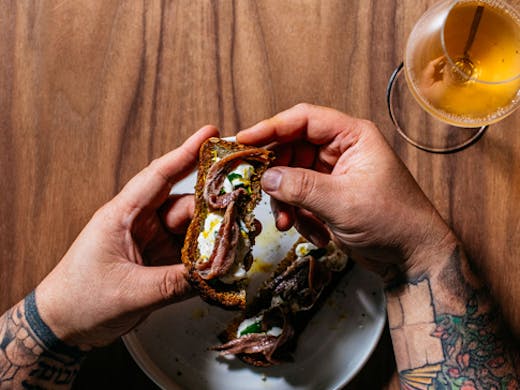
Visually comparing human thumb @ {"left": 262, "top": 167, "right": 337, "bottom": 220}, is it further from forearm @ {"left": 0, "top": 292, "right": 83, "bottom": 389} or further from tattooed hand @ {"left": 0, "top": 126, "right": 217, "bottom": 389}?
forearm @ {"left": 0, "top": 292, "right": 83, "bottom": 389}

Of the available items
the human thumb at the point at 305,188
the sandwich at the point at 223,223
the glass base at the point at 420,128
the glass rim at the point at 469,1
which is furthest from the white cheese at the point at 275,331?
the glass rim at the point at 469,1

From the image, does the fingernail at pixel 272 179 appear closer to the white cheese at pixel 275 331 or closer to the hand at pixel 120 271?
the hand at pixel 120 271

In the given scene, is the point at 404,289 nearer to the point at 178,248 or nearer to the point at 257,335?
the point at 257,335

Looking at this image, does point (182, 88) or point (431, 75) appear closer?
point (431, 75)

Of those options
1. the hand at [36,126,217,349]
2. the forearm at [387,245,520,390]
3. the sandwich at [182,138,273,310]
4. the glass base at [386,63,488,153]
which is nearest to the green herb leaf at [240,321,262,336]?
the sandwich at [182,138,273,310]

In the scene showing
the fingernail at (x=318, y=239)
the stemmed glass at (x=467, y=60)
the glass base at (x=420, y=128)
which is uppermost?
the stemmed glass at (x=467, y=60)

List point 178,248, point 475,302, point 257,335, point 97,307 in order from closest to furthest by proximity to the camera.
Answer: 1. point 97,307
2. point 475,302
3. point 257,335
4. point 178,248

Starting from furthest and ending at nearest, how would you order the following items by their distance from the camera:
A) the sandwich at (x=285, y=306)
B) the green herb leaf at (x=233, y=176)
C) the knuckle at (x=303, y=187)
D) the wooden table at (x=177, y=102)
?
the wooden table at (x=177, y=102)
the sandwich at (x=285, y=306)
the green herb leaf at (x=233, y=176)
the knuckle at (x=303, y=187)

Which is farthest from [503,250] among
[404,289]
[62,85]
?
[62,85]
